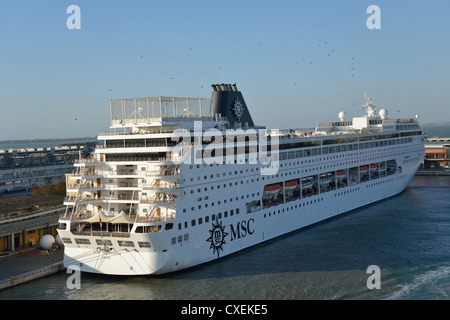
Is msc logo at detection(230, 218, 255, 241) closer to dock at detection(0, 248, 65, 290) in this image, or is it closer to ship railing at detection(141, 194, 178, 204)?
ship railing at detection(141, 194, 178, 204)

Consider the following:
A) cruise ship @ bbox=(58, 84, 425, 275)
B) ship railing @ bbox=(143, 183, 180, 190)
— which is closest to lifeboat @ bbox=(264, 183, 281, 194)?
cruise ship @ bbox=(58, 84, 425, 275)

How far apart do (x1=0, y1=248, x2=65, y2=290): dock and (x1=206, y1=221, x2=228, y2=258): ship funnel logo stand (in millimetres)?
7294

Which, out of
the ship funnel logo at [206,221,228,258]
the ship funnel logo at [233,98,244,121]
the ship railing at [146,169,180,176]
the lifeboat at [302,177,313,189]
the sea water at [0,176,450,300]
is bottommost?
the sea water at [0,176,450,300]

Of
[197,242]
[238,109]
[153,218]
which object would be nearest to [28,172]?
[238,109]

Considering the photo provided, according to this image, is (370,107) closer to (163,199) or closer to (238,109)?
(238,109)

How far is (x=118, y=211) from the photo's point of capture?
78.1 ft

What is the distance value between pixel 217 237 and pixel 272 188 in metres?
6.15

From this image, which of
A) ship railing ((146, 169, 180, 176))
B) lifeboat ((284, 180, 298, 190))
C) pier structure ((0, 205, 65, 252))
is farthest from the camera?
lifeboat ((284, 180, 298, 190))

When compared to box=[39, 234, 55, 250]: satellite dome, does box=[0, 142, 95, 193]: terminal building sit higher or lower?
higher

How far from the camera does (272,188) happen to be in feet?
94.7

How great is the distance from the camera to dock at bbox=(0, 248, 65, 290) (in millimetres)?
21586
